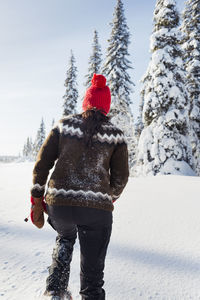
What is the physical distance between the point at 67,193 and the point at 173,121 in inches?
480

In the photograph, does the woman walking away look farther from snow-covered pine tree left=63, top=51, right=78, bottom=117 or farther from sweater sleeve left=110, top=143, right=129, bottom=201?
snow-covered pine tree left=63, top=51, right=78, bottom=117

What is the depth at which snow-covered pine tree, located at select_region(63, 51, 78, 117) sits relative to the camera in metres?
28.2

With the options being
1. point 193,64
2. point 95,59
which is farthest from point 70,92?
point 193,64

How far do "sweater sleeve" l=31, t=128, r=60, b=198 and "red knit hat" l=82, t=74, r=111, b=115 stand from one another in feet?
1.41

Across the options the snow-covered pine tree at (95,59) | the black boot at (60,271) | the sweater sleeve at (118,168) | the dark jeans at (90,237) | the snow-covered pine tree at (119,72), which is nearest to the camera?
the dark jeans at (90,237)

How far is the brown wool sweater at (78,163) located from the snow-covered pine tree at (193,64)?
52.1 ft

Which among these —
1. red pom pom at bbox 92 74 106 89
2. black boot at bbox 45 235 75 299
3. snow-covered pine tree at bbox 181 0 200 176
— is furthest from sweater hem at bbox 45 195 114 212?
snow-covered pine tree at bbox 181 0 200 176

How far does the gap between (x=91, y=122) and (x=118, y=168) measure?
53 centimetres

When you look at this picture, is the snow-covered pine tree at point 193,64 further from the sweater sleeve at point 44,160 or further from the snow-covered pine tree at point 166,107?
the sweater sleeve at point 44,160

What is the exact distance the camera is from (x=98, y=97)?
6.98ft

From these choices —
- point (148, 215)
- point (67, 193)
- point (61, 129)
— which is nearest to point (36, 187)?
point (67, 193)

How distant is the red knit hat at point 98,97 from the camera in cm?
213

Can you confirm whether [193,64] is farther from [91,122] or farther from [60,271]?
[60,271]

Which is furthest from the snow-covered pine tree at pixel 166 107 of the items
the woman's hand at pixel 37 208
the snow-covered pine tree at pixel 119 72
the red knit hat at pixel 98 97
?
the woman's hand at pixel 37 208
